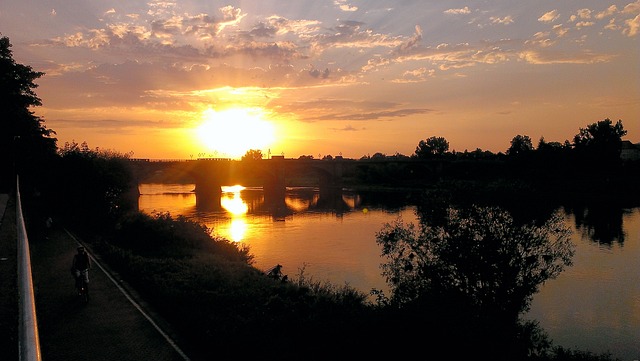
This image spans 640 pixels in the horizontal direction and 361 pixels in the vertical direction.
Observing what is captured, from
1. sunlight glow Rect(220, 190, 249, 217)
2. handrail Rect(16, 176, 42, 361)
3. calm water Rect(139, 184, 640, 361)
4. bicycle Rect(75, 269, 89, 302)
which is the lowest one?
calm water Rect(139, 184, 640, 361)

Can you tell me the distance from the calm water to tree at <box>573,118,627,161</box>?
43.7 metres

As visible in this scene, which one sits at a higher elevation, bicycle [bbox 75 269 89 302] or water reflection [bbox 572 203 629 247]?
bicycle [bbox 75 269 89 302]

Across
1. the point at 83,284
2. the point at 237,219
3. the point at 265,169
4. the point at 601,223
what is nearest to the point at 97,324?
the point at 83,284

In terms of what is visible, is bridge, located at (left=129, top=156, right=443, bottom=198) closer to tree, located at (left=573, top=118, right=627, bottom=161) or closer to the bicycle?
tree, located at (left=573, top=118, right=627, bottom=161)

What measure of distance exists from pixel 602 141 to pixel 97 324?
425 feet

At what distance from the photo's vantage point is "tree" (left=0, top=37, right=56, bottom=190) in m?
37.8

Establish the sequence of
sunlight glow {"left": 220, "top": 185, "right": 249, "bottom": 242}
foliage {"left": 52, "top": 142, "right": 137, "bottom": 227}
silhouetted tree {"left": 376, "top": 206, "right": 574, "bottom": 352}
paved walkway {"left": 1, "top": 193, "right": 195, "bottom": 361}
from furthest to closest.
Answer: sunlight glow {"left": 220, "top": 185, "right": 249, "bottom": 242}, foliage {"left": 52, "top": 142, "right": 137, "bottom": 227}, silhouetted tree {"left": 376, "top": 206, "right": 574, "bottom": 352}, paved walkway {"left": 1, "top": 193, "right": 195, "bottom": 361}

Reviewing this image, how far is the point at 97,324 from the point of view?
1753 centimetres

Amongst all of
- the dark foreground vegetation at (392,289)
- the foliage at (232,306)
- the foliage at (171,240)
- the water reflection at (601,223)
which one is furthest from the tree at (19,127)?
the water reflection at (601,223)

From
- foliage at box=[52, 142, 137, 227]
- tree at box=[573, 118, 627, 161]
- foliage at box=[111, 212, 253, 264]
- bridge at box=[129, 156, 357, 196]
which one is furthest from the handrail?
tree at box=[573, 118, 627, 161]

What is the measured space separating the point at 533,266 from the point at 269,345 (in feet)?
42.6

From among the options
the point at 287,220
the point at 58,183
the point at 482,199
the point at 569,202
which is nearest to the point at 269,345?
the point at 482,199

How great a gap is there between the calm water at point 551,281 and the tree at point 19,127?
12.1m

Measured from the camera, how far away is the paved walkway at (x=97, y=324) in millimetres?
15109
